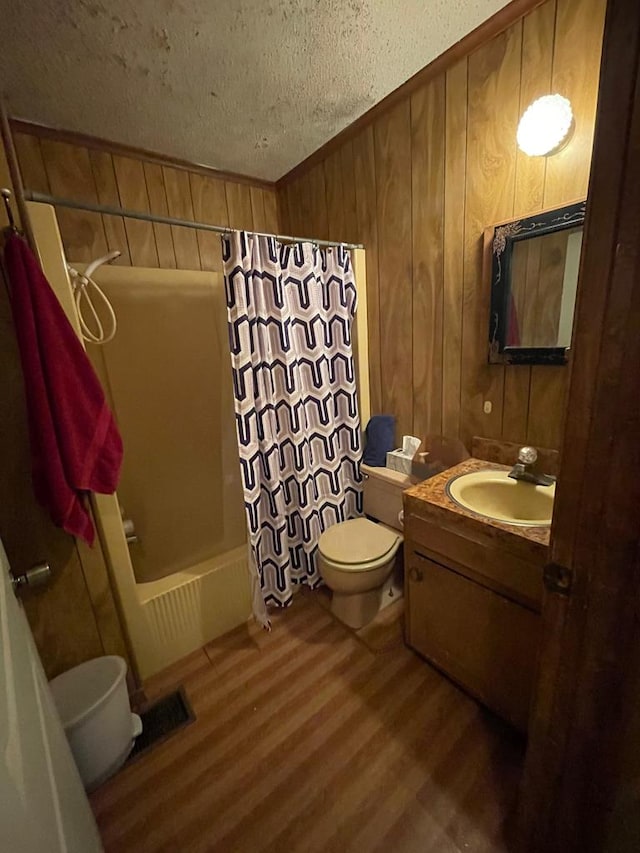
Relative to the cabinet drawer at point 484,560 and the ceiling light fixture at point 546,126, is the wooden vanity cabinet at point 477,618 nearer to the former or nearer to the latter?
the cabinet drawer at point 484,560

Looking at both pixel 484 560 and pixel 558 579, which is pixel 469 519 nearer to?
pixel 484 560

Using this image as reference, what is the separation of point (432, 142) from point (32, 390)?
1753 millimetres

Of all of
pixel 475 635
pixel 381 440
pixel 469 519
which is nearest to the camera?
pixel 469 519

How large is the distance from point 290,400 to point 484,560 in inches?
39.9

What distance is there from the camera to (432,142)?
4.84 feet

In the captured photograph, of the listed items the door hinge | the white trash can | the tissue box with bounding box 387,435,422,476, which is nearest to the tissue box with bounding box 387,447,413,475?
the tissue box with bounding box 387,435,422,476

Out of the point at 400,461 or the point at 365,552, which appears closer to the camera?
the point at 365,552

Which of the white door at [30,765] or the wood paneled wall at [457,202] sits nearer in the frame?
the white door at [30,765]

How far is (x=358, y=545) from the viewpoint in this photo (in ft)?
5.46

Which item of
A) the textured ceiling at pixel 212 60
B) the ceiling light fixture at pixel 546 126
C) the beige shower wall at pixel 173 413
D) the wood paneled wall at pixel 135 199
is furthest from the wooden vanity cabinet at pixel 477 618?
the wood paneled wall at pixel 135 199

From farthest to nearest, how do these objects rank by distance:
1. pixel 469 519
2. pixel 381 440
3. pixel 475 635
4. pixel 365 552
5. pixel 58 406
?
pixel 381 440 → pixel 365 552 → pixel 475 635 → pixel 469 519 → pixel 58 406

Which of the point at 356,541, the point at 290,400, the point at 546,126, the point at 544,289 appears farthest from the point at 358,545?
the point at 546,126

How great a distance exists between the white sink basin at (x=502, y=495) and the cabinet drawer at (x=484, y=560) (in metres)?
0.15

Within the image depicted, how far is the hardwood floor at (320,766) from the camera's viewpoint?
1023 mm
